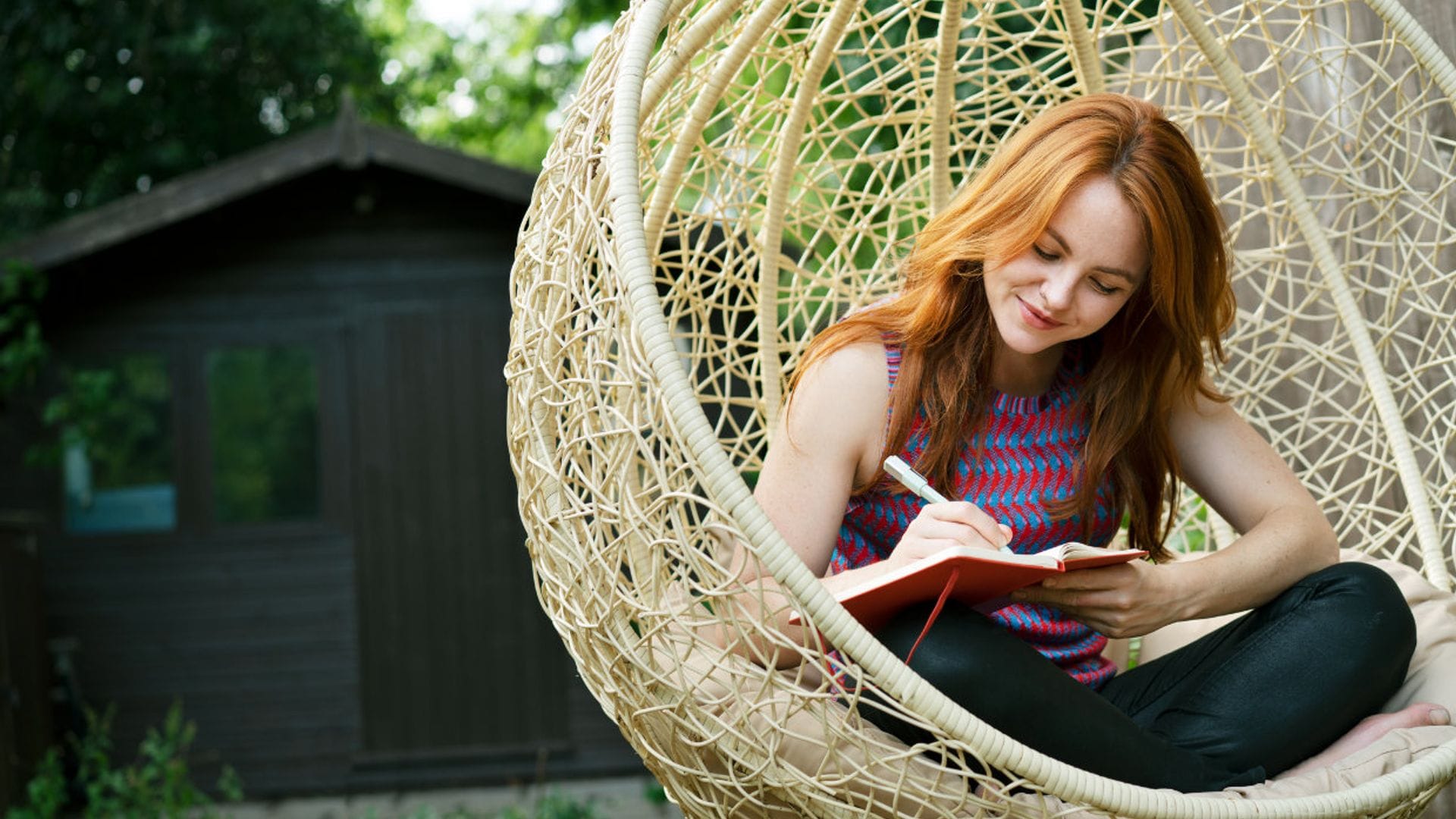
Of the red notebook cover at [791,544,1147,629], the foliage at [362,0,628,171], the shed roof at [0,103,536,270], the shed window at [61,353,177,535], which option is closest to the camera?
the red notebook cover at [791,544,1147,629]

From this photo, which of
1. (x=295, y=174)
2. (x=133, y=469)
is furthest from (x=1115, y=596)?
(x=133, y=469)

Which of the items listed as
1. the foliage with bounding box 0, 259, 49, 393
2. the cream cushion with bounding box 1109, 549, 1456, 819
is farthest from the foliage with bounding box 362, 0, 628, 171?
the cream cushion with bounding box 1109, 549, 1456, 819

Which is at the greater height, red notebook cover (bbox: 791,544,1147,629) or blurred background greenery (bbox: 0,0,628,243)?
blurred background greenery (bbox: 0,0,628,243)

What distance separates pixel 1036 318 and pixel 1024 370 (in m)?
0.24

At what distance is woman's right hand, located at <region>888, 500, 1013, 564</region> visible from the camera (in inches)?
53.9

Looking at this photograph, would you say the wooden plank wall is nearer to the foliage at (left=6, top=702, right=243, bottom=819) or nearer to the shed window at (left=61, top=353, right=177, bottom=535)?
the shed window at (left=61, top=353, right=177, bottom=535)

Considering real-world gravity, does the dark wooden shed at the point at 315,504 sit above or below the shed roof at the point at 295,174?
below

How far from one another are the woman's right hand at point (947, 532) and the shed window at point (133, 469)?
5.12 metres

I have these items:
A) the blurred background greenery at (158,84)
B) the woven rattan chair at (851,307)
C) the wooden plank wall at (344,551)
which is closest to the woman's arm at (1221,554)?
the woven rattan chair at (851,307)

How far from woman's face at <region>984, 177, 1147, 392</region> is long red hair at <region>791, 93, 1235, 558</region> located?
2 cm

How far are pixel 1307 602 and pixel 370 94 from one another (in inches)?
402

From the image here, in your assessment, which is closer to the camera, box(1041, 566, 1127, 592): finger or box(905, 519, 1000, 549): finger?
box(905, 519, 1000, 549): finger

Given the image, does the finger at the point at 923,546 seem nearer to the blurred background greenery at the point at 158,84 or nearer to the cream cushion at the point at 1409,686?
the cream cushion at the point at 1409,686

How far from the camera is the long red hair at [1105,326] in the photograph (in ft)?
4.95
